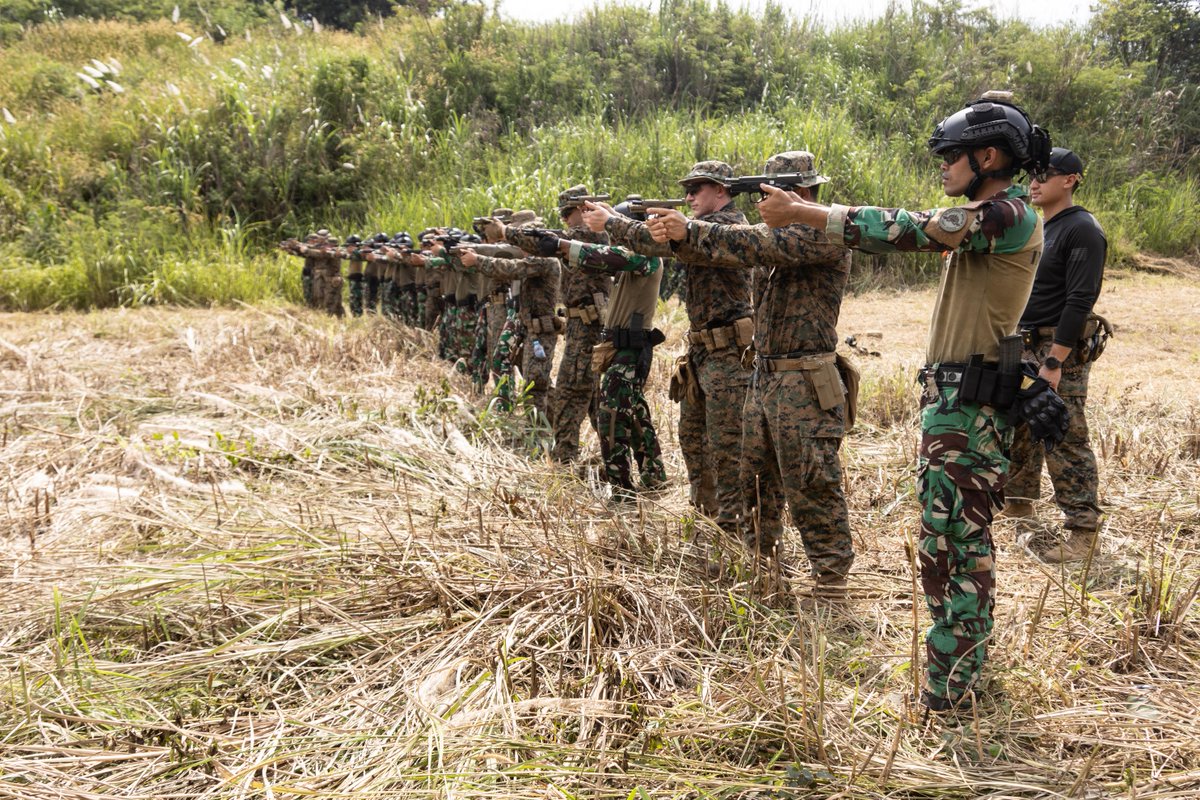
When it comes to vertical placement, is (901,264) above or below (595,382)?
below

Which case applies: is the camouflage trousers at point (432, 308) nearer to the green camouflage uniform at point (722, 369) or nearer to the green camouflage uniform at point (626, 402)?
the green camouflage uniform at point (626, 402)

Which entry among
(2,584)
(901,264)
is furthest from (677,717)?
(901,264)

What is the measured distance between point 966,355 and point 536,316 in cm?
398

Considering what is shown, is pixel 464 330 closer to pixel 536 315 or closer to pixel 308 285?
pixel 536 315

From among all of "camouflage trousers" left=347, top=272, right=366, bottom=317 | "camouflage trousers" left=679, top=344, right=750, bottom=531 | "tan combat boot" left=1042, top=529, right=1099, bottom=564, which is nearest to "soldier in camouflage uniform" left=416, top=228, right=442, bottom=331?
"camouflage trousers" left=347, top=272, right=366, bottom=317

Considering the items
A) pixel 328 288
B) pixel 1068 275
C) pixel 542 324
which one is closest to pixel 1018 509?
pixel 1068 275

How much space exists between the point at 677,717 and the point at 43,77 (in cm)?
2365

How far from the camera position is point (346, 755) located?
2328 mm

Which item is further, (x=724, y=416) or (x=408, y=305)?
(x=408, y=305)

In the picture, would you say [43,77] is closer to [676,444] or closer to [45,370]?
[45,370]

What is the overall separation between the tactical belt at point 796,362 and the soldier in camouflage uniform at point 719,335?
21.5 inches

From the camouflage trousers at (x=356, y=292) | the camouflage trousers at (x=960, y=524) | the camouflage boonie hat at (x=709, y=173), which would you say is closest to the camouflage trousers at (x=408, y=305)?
the camouflage trousers at (x=356, y=292)

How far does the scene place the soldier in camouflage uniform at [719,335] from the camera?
4.08 metres

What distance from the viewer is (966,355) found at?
2689 mm
